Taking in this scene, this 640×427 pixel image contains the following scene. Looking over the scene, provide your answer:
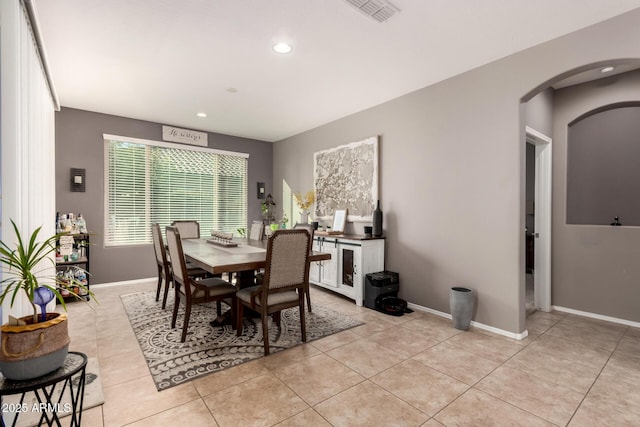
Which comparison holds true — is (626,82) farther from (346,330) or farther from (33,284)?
(33,284)

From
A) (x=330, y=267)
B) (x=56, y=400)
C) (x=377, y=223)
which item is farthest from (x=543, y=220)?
(x=56, y=400)

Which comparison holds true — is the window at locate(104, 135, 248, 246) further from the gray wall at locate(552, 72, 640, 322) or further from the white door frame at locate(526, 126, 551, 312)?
the gray wall at locate(552, 72, 640, 322)

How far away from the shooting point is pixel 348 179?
4777 mm

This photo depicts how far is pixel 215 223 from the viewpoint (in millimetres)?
6016

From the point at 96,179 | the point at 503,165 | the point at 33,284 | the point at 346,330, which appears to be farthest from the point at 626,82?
the point at 96,179

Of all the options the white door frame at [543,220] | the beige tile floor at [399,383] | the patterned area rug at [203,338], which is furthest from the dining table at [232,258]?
the white door frame at [543,220]

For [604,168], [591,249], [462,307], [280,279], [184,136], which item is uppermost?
[184,136]

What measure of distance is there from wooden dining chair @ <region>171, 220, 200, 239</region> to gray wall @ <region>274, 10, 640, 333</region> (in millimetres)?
2996

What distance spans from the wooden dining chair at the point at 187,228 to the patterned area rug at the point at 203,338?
3.93ft

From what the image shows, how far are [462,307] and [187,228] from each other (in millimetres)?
3996

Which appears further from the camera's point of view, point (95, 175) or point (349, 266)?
point (95, 175)

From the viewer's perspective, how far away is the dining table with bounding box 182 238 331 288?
2.48 metres

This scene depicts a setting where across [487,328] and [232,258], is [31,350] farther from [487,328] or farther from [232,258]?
[487,328]

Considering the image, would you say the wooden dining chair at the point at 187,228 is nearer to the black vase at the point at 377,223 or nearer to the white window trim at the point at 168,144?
the white window trim at the point at 168,144
